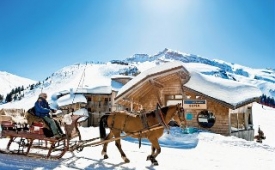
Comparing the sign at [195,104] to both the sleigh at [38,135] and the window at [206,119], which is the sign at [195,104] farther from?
the sleigh at [38,135]

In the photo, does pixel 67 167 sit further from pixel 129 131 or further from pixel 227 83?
pixel 227 83

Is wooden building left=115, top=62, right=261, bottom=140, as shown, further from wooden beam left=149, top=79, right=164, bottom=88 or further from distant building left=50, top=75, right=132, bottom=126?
distant building left=50, top=75, right=132, bottom=126

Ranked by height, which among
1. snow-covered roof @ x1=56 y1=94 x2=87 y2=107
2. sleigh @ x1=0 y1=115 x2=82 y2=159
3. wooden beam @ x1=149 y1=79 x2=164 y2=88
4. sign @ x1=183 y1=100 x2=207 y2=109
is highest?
wooden beam @ x1=149 y1=79 x2=164 y2=88

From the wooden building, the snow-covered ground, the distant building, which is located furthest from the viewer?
the distant building

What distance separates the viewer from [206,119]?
1934 centimetres

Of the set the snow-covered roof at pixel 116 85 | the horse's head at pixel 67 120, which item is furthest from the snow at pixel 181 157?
the snow-covered roof at pixel 116 85

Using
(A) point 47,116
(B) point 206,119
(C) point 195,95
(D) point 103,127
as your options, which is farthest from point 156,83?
(A) point 47,116

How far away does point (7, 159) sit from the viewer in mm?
9180

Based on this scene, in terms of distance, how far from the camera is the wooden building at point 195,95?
18453 mm

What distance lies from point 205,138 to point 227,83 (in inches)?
243

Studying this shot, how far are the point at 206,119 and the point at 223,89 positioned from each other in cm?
246

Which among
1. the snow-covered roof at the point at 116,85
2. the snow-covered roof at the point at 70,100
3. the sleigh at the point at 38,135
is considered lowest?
the sleigh at the point at 38,135

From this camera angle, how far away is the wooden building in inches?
727

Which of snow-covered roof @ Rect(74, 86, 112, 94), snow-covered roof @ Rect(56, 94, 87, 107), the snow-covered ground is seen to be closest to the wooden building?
the snow-covered ground
